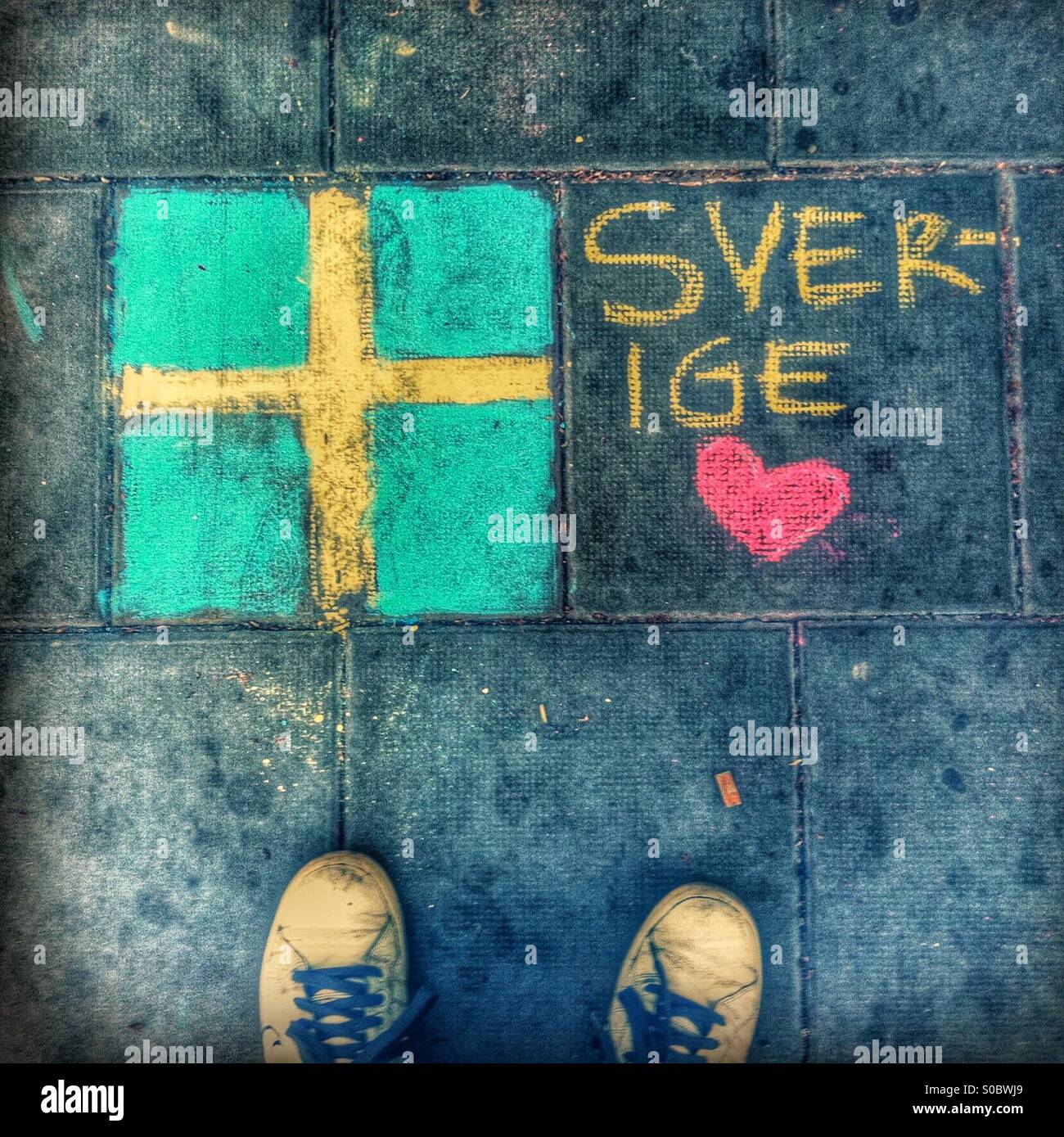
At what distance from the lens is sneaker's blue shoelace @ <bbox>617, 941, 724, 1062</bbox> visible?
9.21 feet

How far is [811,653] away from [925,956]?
1203mm

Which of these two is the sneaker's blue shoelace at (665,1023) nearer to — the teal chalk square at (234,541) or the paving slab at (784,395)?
the paving slab at (784,395)

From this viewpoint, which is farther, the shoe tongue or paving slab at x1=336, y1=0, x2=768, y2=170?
paving slab at x1=336, y1=0, x2=768, y2=170

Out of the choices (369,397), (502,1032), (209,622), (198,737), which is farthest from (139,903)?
(369,397)

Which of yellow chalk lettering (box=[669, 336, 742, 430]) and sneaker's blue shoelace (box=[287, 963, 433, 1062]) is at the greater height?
yellow chalk lettering (box=[669, 336, 742, 430])

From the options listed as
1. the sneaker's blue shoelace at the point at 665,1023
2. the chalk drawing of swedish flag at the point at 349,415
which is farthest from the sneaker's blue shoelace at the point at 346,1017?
the chalk drawing of swedish flag at the point at 349,415

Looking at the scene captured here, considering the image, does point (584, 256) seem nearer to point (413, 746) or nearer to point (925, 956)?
point (413, 746)

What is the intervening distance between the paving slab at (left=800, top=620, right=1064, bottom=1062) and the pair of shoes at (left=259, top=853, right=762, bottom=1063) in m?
0.33

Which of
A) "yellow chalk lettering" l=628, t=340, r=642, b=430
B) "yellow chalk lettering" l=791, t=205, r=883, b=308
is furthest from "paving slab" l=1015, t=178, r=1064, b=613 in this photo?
"yellow chalk lettering" l=628, t=340, r=642, b=430

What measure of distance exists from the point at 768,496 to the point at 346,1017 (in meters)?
2.52

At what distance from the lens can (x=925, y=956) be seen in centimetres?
283

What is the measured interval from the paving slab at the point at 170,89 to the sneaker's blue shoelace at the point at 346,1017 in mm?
3064

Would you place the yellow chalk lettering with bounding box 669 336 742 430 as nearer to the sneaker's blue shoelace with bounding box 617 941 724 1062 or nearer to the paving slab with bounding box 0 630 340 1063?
the paving slab with bounding box 0 630 340 1063

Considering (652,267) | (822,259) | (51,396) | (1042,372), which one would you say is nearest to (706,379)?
(652,267)
